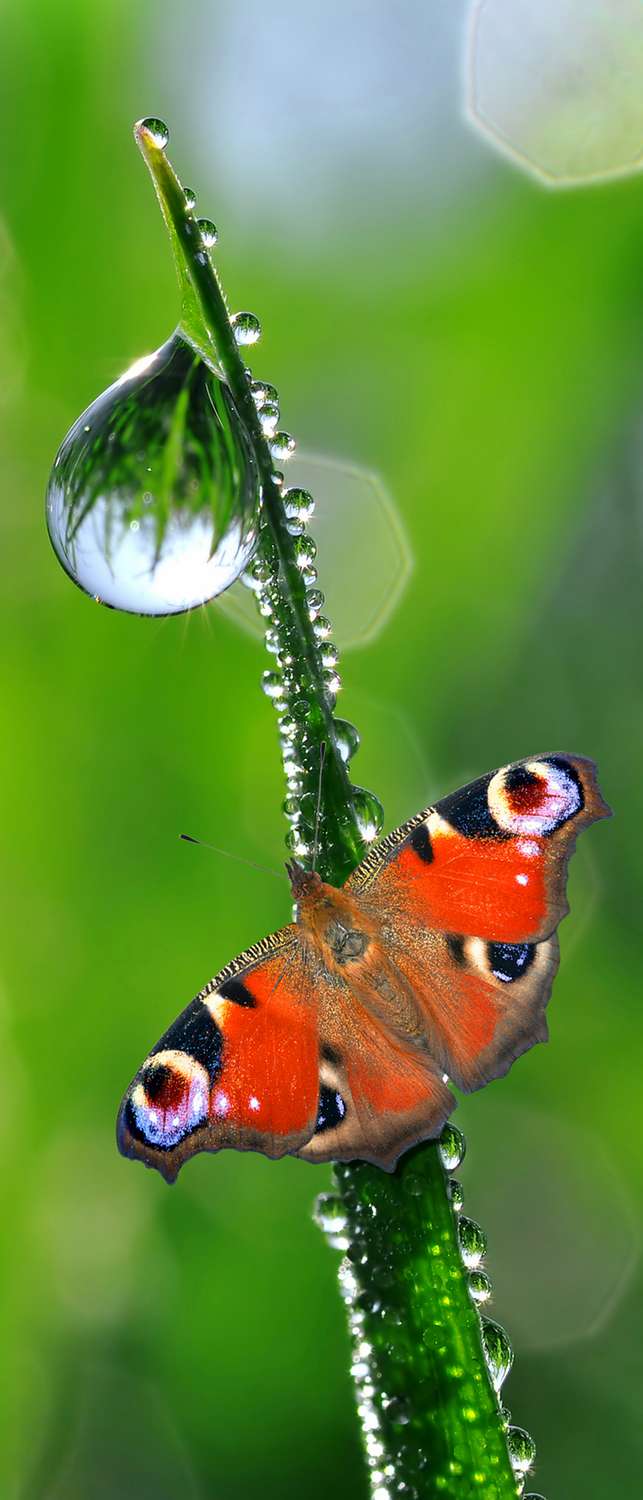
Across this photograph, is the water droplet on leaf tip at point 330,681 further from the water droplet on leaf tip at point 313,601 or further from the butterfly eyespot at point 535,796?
the butterfly eyespot at point 535,796

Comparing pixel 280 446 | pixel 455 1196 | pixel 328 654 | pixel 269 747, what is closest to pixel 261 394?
pixel 280 446

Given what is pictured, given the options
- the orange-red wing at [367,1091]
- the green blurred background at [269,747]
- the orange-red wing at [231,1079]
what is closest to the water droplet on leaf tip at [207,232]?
the orange-red wing at [367,1091]

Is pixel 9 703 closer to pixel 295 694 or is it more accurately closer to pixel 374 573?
pixel 374 573

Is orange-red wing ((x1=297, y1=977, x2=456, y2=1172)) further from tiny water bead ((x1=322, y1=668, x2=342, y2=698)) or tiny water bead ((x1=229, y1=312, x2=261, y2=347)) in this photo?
tiny water bead ((x1=229, y1=312, x2=261, y2=347))

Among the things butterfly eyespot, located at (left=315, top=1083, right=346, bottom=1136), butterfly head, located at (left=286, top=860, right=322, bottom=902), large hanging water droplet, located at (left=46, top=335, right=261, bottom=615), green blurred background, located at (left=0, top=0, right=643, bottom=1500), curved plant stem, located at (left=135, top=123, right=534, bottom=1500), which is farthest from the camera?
green blurred background, located at (left=0, top=0, right=643, bottom=1500)

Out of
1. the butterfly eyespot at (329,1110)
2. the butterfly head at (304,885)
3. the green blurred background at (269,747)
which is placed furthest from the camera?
the green blurred background at (269,747)

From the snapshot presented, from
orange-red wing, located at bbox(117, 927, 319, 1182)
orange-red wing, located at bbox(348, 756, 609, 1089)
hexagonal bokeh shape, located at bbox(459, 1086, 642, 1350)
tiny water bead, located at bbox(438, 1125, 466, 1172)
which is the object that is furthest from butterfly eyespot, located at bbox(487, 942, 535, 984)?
hexagonal bokeh shape, located at bbox(459, 1086, 642, 1350)

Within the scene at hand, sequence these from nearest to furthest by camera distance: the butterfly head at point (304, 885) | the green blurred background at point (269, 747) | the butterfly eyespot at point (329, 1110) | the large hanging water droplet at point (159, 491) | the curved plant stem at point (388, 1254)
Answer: the curved plant stem at point (388, 1254), the large hanging water droplet at point (159, 491), the butterfly eyespot at point (329, 1110), the butterfly head at point (304, 885), the green blurred background at point (269, 747)

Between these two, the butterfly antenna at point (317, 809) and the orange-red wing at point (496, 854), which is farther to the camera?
the orange-red wing at point (496, 854)
